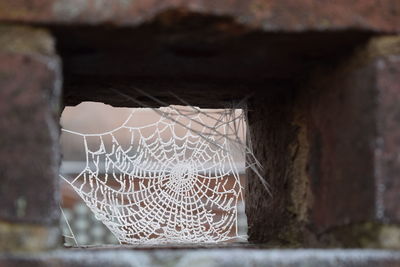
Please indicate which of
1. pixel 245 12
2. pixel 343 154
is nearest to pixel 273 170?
pixel 343 154

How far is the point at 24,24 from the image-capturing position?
1.00m

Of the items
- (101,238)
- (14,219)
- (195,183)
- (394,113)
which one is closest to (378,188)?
(394,113)

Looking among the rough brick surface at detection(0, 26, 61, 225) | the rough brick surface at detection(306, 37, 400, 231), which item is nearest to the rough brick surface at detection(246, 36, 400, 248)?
the rough brick surface at detection(306, 37, 400, 231)

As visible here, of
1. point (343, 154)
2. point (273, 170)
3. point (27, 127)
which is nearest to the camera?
point (27, 127)

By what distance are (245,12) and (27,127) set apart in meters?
0.37

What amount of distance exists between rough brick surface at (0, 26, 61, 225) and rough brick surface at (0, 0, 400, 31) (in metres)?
0.04

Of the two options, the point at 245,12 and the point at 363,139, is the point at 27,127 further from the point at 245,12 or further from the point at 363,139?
the point at 363,139

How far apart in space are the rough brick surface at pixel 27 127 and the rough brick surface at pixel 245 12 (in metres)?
0.04

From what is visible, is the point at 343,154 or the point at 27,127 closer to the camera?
the point at 27,127

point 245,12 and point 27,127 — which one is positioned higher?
point 245,12

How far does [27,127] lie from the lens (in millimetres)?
991

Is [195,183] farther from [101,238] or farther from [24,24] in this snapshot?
[24,24]

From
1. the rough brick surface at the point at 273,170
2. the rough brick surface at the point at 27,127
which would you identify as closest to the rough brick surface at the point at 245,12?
the rough brick surface at the point at 27,127

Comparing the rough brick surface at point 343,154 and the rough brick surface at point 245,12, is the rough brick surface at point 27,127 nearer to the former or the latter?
the rough brick surface at point 245,12
